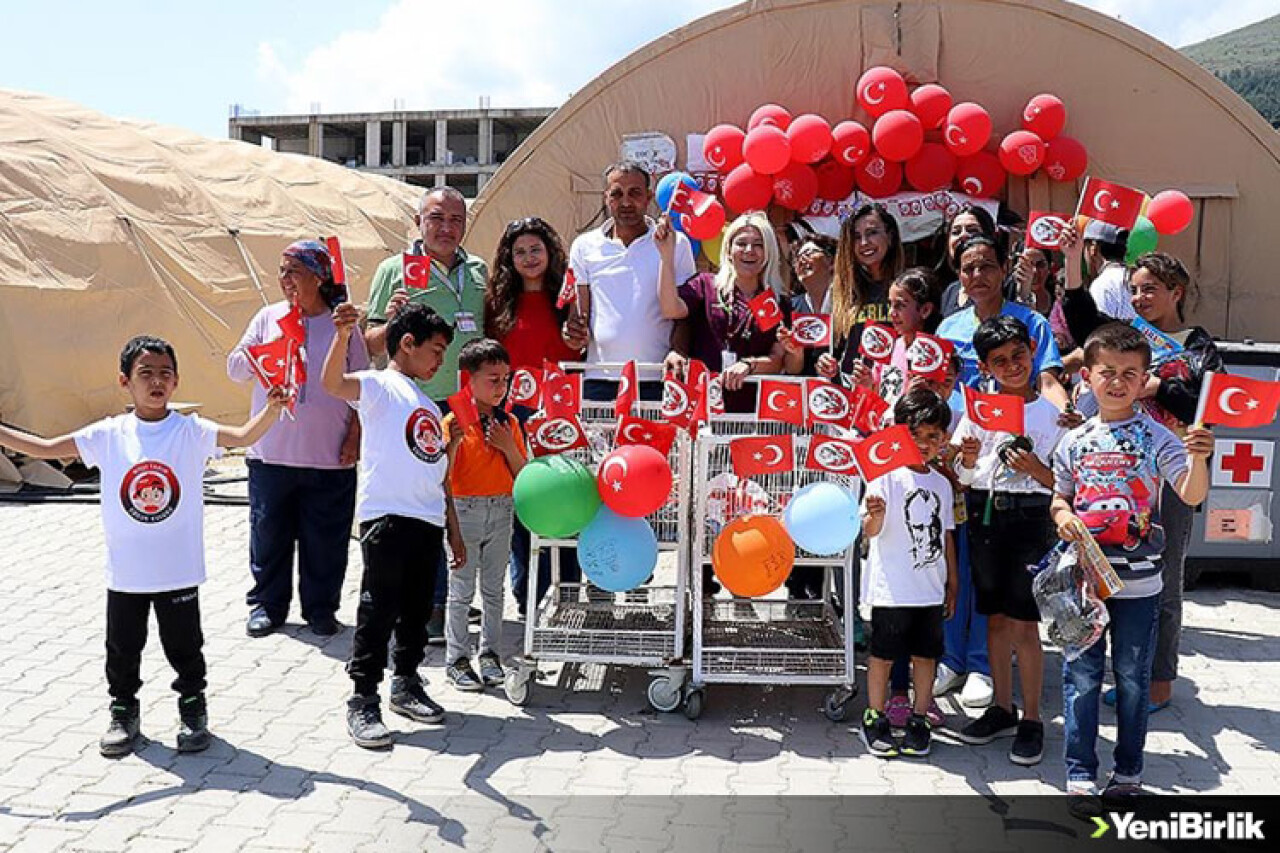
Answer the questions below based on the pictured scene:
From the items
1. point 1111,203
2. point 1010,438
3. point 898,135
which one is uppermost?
point 898,135

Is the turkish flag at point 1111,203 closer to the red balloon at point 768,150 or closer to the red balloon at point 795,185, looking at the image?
the red balloon at point 768,150

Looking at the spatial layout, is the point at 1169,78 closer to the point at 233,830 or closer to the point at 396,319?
the point at 396,319

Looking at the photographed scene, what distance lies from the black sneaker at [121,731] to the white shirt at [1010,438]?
3276 millimetres

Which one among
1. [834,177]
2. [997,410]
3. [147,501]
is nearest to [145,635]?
[147,501]

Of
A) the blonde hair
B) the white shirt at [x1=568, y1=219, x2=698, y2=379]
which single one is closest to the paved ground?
the white shirt at [x1=568, y1=219, x2=698, y2=379]

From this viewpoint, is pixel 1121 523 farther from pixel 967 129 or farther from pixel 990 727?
pixel 967 129

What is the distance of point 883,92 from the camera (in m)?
7.61

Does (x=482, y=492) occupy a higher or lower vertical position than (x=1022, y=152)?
lower

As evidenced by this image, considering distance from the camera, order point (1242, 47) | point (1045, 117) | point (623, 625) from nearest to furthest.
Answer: point (623, 625) → point (1045, 117) → point (1242, 47)

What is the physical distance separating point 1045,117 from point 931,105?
30.3 inches

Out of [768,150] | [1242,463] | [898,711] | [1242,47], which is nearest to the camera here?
[898,711]

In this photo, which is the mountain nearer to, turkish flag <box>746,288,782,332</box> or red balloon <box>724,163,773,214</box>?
red balloon <box>724,163,773,214</box>

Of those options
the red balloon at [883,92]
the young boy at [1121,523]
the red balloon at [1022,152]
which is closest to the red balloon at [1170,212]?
the red balloon at [1022,152]

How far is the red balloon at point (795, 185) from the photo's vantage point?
7.58 meters
